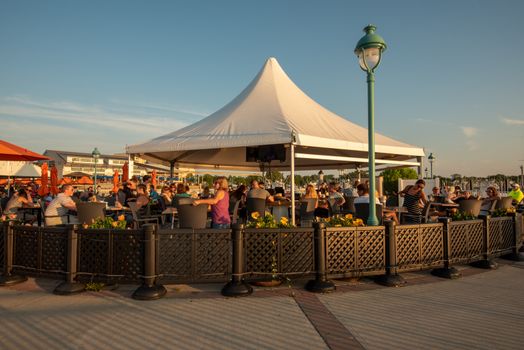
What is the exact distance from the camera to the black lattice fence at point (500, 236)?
567 cm

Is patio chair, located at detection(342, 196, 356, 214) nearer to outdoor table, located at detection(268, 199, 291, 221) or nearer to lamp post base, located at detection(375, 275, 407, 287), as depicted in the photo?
outdoor table, located at detection(268, 199, 291, 221)

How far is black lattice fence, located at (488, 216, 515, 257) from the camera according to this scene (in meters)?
5.67

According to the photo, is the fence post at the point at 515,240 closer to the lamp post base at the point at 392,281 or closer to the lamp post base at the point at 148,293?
the lamp post base at the point at 392,281

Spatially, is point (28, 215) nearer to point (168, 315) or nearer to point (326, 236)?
point (168, 315)

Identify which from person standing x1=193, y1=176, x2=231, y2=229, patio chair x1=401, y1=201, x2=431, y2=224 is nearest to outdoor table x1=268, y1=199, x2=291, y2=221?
person standing x1=193, y1=176, x2=231, y2=229

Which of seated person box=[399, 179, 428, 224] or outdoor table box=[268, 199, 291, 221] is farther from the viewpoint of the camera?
outdoor table box=[268, 199, 291, 221]

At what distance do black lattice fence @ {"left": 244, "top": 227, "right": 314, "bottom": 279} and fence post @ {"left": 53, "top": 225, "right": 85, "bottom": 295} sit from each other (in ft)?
7.30

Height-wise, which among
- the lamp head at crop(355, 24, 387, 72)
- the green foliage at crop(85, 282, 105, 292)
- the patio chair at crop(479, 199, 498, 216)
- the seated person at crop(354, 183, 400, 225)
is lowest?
the green foliage at crop(85, 282, 105, 292)

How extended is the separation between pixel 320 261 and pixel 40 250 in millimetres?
3787

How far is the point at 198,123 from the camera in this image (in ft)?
30.9

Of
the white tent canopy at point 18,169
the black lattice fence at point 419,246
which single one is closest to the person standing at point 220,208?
the black lattice fence at point 419,246

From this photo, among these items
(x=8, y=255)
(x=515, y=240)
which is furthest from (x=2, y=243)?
(x=515, y=240)

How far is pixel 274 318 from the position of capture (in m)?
3.50

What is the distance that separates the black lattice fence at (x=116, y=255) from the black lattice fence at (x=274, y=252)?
4.52 feet
